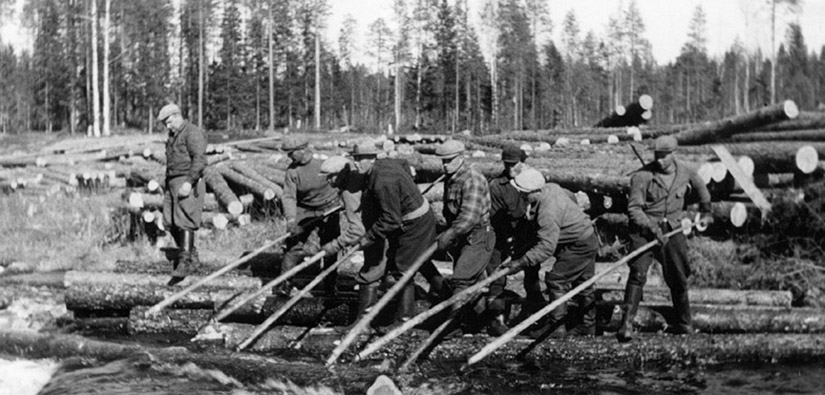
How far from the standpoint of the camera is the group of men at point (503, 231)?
713 centimetres

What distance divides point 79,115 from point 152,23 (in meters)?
11.5

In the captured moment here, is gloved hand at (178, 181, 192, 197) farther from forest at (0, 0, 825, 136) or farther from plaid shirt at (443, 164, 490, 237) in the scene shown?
forest at (0, 0, 825, 136)

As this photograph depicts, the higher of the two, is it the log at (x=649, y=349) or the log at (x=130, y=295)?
the log at (x=130, y=295)

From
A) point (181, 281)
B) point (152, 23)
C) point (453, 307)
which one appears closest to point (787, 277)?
point (453, 307)

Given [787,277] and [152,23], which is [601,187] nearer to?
[787,277]

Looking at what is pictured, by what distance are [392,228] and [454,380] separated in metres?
1.51

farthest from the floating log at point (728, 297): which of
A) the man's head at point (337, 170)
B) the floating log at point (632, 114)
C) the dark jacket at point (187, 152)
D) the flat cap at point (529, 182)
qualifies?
the floating log at point (632, 114)

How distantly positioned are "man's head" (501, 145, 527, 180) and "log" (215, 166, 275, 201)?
518cm

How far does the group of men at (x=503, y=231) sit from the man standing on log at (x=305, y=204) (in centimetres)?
82

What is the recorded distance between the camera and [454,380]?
6371 mm

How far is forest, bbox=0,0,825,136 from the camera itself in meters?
45.9

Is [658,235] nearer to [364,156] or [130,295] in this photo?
[364,156]

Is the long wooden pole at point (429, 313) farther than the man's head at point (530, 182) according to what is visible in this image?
No

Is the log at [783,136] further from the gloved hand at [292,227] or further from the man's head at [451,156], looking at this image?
the gloved hand at [292,227]
